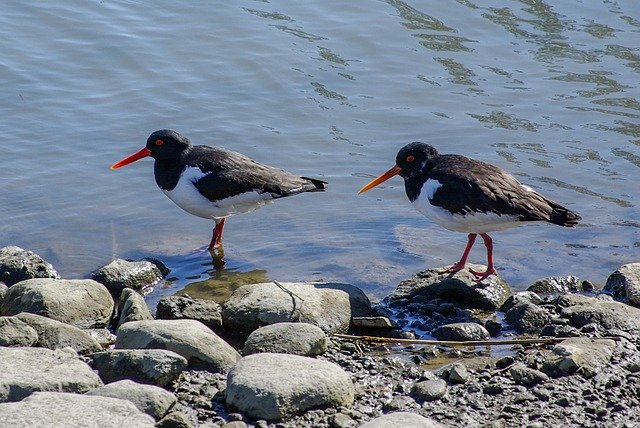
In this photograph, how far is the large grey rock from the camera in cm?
468

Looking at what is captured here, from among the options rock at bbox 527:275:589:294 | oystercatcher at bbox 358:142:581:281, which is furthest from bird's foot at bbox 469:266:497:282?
rock at bbox 527:275:589:294

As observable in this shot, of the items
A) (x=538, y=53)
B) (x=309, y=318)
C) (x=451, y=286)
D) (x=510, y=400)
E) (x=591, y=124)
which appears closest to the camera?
(x=510, y=400)

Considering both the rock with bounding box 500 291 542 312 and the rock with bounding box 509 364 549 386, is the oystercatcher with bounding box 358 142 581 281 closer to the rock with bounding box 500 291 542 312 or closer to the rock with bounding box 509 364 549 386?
the rock with bounding box 500 291 542 312

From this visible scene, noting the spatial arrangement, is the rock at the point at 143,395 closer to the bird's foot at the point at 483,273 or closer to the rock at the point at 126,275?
the rock at the point at 126,275

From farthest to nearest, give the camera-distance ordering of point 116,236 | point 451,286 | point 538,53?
point 538,53, point 116,236, point 451,286

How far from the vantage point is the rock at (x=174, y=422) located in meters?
5.04

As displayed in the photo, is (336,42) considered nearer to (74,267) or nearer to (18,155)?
(18,155)

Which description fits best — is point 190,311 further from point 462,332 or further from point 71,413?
point 71,413

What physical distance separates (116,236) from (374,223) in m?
2.13

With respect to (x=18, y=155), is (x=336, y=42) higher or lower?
higher

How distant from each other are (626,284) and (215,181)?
128 inches

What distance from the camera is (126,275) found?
25.1ft

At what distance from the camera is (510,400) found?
18.5 feet

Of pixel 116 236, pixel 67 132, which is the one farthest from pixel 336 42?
pixel 116 236
